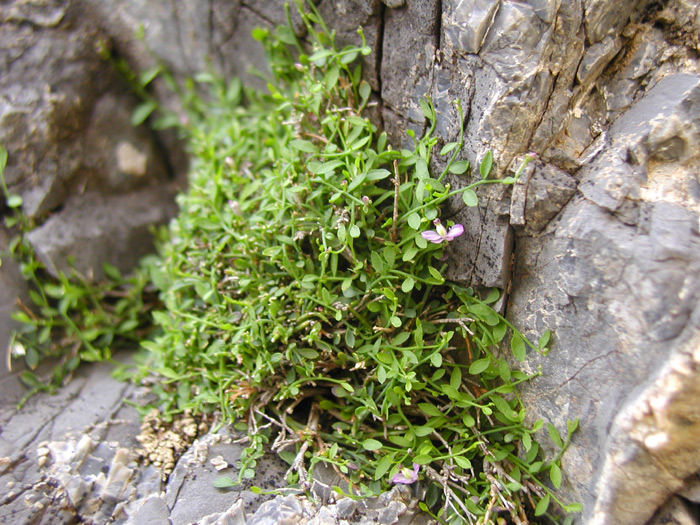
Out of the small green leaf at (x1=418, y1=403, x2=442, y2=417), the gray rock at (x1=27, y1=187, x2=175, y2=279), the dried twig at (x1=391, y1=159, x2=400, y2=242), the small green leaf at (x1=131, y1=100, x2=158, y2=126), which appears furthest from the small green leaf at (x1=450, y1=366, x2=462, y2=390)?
the small green leaf at (x1=131, y1=100, x2=158, y2=126)

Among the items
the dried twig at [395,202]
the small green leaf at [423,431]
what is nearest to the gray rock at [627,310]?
the small green leaf at [423,431]

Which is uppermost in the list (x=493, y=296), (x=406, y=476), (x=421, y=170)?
(x=421, y=170)

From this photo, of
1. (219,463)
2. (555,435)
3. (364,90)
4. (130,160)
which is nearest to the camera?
(555,435)

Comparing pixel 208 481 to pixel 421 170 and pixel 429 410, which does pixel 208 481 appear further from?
pixel 421 170

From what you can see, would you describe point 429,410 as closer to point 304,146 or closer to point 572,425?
point 572,425

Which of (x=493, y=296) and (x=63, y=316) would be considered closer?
(x=493, y=296)

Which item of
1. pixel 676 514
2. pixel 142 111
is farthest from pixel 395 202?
pixel 142 111

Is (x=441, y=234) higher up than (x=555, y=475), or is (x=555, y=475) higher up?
(x=441, y=234)

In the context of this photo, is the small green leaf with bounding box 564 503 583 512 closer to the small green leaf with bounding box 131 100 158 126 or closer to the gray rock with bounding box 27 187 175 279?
the gray rock with bounding box 27 187 175 279

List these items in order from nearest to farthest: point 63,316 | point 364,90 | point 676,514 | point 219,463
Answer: point 676,514, point 219,463, point 364,90, point 63,316
